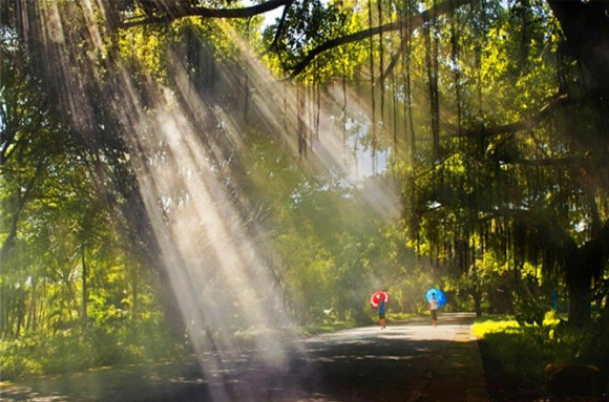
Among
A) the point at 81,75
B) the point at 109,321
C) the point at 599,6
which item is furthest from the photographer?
the point at 109,321

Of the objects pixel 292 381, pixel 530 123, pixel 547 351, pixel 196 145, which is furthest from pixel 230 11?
pixel 196 145

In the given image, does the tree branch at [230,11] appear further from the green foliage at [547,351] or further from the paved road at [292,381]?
the green foliage at [547,351]

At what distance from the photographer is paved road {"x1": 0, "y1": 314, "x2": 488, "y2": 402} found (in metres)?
8.83

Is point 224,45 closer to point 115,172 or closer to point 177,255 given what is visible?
point 115,172

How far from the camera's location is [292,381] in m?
10.6

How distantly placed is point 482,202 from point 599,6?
9496mm

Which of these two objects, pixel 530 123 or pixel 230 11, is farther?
pixel 530 123

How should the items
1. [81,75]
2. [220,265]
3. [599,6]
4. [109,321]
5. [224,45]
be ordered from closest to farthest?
[599,6] < [81,75] < [224,45] < [109,321] < [220,265]

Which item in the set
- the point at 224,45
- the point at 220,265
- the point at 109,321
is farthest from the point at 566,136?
the point at 109,321

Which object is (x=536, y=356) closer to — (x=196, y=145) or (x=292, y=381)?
(x=292, y=381)

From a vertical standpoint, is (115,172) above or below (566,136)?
above

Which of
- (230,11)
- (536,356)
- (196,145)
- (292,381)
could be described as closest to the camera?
(230,11)

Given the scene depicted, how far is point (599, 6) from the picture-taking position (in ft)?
23.8

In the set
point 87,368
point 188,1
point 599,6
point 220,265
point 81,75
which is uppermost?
point 81,75
